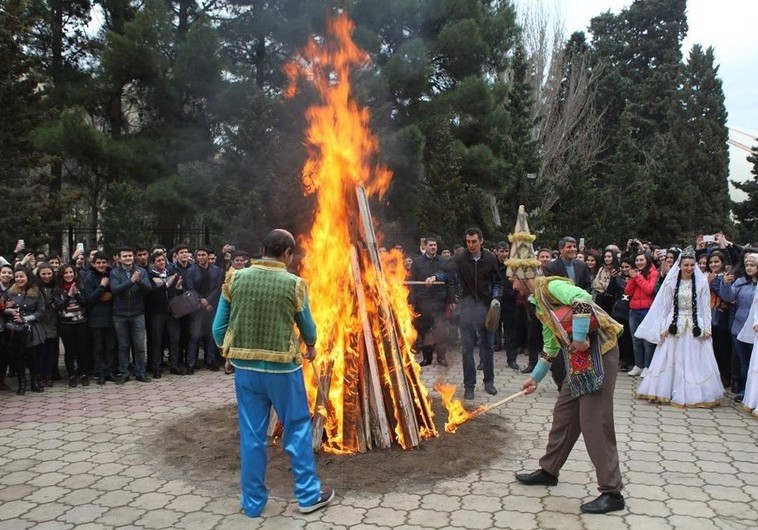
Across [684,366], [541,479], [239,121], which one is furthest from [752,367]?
[239,121]

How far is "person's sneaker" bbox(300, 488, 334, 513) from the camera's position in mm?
4418

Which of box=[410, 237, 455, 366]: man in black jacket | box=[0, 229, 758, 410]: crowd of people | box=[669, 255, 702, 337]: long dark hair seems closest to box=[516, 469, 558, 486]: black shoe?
box=[0, 229, 758, 410]: crowd of people

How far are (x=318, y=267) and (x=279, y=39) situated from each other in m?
12.8

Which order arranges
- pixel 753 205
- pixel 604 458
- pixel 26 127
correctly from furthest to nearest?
pixel 753 205 → pixel 26 127 → pixel 604 458

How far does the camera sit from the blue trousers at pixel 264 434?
441 centimetres

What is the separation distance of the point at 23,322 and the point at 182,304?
2.08m

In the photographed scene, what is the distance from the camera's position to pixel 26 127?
14234 millimetres

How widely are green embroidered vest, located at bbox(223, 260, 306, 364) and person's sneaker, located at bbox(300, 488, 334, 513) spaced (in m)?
1.01

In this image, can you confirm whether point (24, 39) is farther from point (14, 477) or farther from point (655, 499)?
point (655, 499)

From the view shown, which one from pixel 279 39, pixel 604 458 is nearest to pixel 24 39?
pixel 279 39

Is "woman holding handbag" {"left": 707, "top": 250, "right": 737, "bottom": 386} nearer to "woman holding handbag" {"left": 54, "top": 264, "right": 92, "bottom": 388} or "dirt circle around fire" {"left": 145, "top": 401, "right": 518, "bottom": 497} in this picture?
"dirt circle around fire" {"left": 145, "top": 401, "right": 518, "bottom": 497}

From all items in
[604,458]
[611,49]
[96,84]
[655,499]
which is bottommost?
[655,499]

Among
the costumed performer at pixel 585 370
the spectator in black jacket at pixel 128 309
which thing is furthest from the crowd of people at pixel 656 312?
the spectator in black jacket at pixel 128 309

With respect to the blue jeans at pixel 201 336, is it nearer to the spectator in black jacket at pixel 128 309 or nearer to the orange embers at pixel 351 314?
the spectator in black jacket at pixel 128 309
